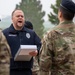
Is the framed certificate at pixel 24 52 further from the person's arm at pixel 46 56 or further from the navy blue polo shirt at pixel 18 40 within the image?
the person's arm at pixel 46 56

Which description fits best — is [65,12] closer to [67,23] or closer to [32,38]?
[67,23]

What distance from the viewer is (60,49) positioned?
4840 mm

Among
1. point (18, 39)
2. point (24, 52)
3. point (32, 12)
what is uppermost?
point (18, 39)

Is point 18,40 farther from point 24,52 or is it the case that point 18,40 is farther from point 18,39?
point 24,52

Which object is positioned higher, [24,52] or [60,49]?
[60,49]

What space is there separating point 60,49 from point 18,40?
2048 mm

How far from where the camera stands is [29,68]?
677cm

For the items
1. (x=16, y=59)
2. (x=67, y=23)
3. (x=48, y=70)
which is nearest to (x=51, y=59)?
(x=48, y=70)

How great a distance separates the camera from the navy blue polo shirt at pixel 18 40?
21.9ft

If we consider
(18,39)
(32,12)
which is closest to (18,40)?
(18,39)

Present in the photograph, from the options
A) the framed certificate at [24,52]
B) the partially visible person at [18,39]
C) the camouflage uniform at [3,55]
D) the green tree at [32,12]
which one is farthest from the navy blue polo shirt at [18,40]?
the green tree at [32,12]

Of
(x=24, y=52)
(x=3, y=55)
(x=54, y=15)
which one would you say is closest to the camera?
(x=3, y=55)

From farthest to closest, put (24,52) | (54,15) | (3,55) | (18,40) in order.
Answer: (54,15) < (18,40) < (24,52) < (3,55)

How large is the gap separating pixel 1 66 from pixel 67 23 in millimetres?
987
